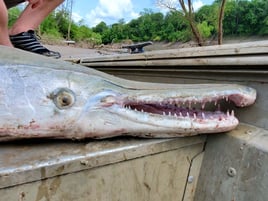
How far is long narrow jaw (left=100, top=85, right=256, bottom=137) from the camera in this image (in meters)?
0.90

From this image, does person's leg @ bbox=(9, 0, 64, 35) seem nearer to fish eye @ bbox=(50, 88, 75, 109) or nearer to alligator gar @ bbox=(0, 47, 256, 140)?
alligator gar @ bbox=(0, 47, 256, 140)

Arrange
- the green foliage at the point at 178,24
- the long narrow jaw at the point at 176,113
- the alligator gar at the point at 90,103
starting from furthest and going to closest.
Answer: the green foliage at the point at 178,24, the long narrow jaw at the point at 176,113, the alligator gar at the point at 90,103

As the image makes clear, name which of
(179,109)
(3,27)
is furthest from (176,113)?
(3,27)

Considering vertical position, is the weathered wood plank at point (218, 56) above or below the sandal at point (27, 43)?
below

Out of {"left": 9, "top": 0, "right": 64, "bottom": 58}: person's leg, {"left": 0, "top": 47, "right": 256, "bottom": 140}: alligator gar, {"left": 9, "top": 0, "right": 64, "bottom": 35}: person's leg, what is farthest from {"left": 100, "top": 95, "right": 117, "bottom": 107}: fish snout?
{"left": 9, "top": 0, "right": 64, "bottom": 35}: person's leg

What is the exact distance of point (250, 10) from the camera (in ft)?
56.7

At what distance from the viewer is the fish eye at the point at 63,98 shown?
2.67 ft

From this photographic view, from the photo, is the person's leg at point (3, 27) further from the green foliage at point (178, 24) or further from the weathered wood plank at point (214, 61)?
the green foliage at point (178, 24)

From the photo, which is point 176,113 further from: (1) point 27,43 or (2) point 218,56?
(1) point 27,43

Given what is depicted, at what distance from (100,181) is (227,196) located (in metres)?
0.43

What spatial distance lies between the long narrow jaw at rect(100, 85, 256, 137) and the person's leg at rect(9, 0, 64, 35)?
4.30 feet

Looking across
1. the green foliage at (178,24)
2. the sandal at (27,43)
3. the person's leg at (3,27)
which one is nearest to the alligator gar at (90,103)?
the person's leg at (3,27)

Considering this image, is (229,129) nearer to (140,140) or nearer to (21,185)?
(140,140)

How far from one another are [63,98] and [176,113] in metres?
0.39
